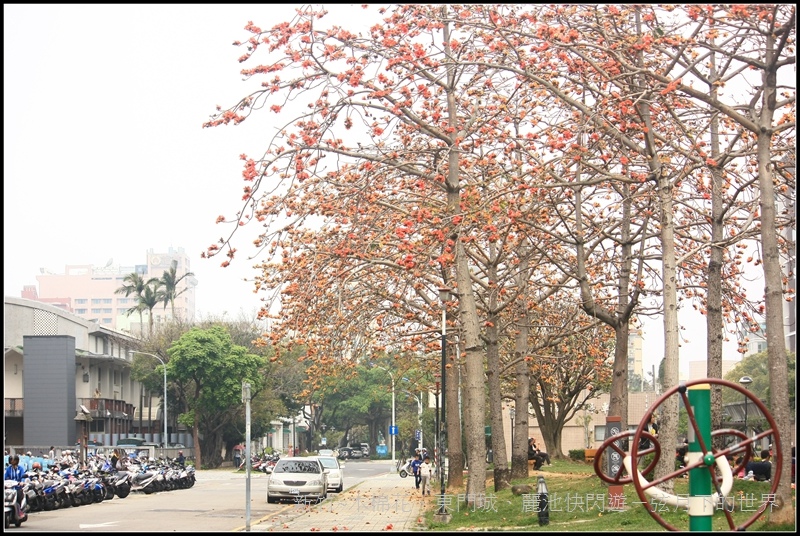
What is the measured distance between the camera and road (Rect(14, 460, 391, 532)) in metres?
20.1

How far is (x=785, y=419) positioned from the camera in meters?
13.5

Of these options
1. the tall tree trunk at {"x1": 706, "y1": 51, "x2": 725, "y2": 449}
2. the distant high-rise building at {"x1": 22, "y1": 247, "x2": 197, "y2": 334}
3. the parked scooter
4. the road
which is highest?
the distant high-rise building at {"x1": 22, "y1": 247, "x2": 197, "y2": 334}

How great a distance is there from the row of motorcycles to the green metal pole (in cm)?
1455

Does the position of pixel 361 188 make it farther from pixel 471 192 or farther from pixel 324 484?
pixel 324 484

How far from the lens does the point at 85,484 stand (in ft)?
92.2

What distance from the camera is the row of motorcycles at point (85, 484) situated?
2062 centimetres

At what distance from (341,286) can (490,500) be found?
5735 mm

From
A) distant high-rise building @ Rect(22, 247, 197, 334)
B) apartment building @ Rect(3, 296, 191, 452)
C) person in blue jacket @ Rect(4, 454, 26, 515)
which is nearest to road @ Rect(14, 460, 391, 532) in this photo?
person in blue jacket @ Rect(4, 454, 26, 515)

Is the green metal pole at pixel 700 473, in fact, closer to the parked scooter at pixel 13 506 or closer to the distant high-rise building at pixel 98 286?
the parked scooter at pixel 13 506

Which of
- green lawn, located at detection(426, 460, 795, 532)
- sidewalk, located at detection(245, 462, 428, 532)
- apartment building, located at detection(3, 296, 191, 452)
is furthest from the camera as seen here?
apartment building, located at detection(3, 296, 191, 452)

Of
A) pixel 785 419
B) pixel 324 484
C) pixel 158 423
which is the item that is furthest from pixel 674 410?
pixel 158 423

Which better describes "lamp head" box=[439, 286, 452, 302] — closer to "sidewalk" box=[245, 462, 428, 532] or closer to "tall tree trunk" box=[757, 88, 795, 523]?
"sidewalk" box=[245, 462, 428, 532]

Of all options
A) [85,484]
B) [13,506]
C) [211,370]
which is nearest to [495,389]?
[85,484]

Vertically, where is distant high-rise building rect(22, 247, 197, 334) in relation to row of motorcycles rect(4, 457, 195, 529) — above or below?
above
